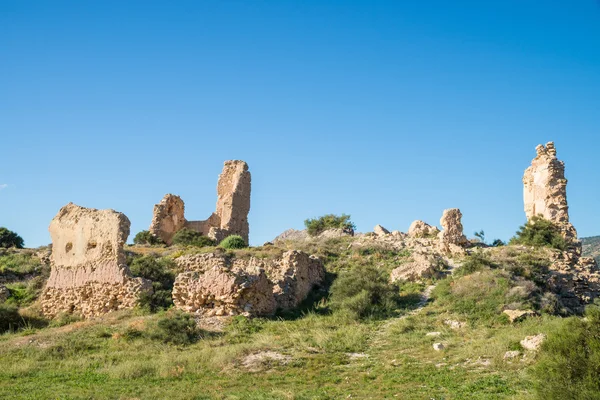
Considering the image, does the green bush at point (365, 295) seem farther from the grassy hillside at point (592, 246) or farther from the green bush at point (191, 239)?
the grassy hillside at point (592, 246)

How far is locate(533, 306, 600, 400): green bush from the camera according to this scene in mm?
7184

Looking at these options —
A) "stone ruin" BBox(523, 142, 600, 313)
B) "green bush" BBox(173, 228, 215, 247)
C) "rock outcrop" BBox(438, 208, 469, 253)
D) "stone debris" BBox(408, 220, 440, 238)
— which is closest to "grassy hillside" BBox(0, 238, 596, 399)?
"stone ruin" BBox(523, 142, 600, 313)

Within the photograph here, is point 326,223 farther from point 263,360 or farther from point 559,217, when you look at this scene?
point 263,360

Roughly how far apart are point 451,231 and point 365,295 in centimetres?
947

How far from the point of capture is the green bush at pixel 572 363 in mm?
7184

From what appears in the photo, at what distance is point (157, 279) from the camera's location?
19.8 metres

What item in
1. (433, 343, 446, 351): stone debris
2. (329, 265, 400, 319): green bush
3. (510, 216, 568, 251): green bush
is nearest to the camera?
(433, 343, 446, 351): stone debris

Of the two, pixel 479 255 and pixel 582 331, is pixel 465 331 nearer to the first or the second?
pixel 582 331

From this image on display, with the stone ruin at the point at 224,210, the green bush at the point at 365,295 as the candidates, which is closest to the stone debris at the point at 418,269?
the green bush at the point at 365,295

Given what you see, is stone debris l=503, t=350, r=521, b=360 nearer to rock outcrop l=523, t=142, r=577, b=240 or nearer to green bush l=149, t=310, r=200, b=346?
green bush l=149, t=310, r=200, b=346

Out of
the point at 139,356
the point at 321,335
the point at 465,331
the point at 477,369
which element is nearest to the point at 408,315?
the point at 465,331

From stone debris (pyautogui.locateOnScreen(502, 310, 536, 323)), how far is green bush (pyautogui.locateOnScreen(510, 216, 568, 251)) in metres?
9.62

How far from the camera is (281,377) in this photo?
10398 mm

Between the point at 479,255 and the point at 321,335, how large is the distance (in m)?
10.3
